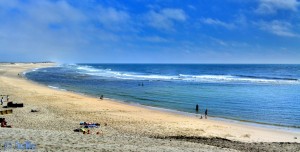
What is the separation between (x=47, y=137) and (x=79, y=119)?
923 cm

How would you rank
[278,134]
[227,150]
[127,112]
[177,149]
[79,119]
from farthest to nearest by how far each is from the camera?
[127,112]
[79,119]
[278,134]
[227,150]
[177,149]

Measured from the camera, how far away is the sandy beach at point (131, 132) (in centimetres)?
1490

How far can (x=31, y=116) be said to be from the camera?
81.0ft

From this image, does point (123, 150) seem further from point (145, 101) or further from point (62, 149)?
point (145, 101)

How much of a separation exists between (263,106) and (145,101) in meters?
13.3

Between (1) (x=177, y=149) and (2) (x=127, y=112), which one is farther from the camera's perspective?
(2) (x=127, y=112)

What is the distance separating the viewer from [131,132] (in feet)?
67.5

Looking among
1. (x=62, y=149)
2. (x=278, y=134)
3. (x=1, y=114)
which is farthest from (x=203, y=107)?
(x=62, y=149)

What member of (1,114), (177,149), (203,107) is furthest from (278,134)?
(1,114)

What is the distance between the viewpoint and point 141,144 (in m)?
15.6

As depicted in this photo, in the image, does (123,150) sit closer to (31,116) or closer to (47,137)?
(47,137)

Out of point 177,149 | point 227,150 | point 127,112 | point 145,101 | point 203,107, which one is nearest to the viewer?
point 177,149

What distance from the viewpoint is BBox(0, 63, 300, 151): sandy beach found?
1490 cm

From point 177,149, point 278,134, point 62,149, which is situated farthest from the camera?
point 278,134
